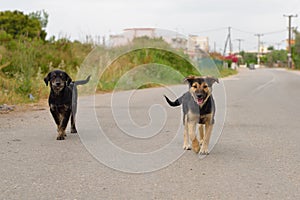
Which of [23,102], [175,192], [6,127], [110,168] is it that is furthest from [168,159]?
[23,102]

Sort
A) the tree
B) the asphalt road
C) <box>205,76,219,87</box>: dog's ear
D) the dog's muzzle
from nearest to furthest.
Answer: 1. the asphalt road
2. the dog's muzzle
3. <box>205,76,219,87</box>: dog's ear
4. the tree

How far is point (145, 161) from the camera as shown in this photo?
5.98m

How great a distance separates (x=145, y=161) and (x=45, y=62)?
15.3 metres

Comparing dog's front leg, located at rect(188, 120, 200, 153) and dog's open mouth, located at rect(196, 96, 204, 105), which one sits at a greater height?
dog's open mouth, located at rect(196, 96, 204, 105)

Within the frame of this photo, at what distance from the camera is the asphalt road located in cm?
461

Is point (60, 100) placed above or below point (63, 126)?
above

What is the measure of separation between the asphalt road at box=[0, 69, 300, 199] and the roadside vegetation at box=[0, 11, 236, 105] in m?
2.06

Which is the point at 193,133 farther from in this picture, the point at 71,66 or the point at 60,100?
the point at 71,66

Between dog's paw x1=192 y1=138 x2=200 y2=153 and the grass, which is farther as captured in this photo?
the grass

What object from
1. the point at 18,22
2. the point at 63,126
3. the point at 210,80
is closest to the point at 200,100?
the point at 210,80

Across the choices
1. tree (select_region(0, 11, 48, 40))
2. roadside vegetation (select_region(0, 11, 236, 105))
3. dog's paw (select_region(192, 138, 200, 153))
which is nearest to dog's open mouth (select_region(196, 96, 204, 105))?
dog's paw (select_region(192, 138, 200, 153))

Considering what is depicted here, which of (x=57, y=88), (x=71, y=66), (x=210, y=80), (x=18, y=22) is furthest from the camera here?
(x=18, y=22)

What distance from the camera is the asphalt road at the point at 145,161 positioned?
15.1 feet

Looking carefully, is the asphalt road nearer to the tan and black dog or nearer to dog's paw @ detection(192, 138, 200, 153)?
dog's paw @ detection(192, 138, 200, 153)
